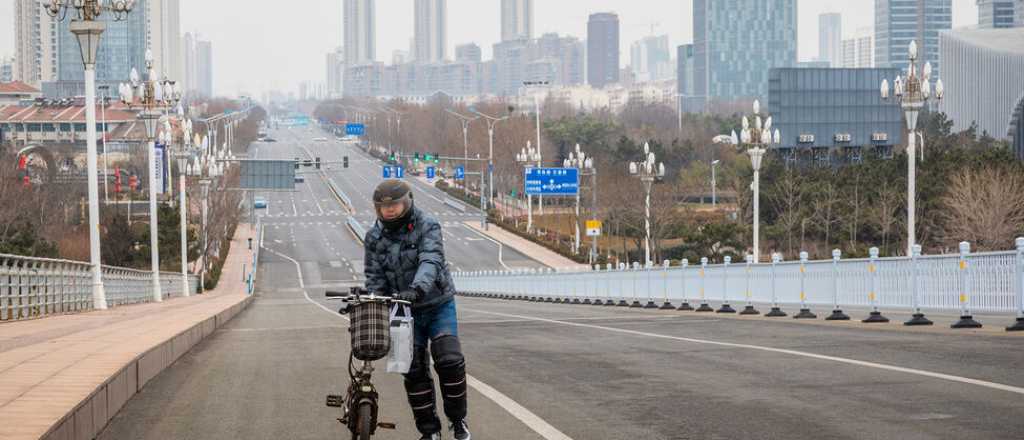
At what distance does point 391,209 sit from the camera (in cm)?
862

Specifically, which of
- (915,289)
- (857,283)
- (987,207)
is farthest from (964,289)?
(987,207)

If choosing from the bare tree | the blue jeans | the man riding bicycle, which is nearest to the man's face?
the man riding bicycle

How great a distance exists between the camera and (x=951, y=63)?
16950cm

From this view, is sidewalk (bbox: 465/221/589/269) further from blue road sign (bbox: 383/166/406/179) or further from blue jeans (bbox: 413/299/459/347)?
blue jeans (bbox: 413/299/459/347)

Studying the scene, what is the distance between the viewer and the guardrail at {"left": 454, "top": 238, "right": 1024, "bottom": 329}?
19.5 m

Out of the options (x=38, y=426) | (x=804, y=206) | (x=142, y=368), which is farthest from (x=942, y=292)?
(x=804, y=206)

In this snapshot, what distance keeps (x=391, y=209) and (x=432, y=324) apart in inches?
31.7

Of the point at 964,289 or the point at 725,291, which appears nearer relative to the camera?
the point at 964,289

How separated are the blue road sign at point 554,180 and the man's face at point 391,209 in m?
77.0

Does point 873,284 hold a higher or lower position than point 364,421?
lower

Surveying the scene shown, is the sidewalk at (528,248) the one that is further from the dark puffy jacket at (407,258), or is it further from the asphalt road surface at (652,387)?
the dark puffy jacket at (407,258)

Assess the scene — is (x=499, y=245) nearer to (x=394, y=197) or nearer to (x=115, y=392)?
(x=115, y=392)

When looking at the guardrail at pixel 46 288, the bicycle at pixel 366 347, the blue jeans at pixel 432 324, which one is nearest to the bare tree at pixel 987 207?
the guardrail at pixel 46 288

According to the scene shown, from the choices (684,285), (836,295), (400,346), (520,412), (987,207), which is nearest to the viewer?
(400,346)
